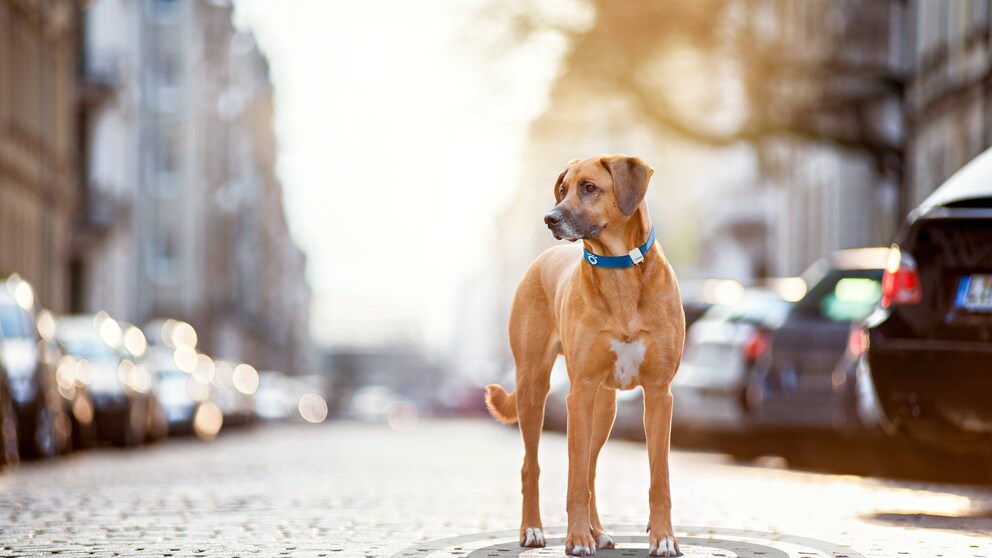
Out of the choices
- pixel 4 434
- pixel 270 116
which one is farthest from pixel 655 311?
pixel 270 116

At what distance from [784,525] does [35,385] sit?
1114 centimetres

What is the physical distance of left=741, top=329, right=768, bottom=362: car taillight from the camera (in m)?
16.7

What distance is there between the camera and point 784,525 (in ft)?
29.7

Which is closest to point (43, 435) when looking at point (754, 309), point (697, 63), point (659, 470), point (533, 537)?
point (754, 309)

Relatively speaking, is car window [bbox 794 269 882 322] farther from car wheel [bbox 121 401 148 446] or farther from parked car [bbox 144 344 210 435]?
parked car [bbox 144 344 210 435]

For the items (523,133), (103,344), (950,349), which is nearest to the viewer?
(950,349)

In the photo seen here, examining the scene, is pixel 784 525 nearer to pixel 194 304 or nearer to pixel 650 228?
pixel 650 228

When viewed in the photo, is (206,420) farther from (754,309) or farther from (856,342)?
(856,342)

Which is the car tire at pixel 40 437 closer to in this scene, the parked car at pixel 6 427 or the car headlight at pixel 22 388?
the car headlight at pixel 22 388

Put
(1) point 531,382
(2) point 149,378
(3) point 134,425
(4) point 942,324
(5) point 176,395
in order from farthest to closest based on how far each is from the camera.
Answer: (5) point 176,395 → (2) point 149,378 → (3) point 134,425 → (4) point 942,324 → (1) point 531,382

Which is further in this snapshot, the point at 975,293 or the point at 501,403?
the point at 975,293

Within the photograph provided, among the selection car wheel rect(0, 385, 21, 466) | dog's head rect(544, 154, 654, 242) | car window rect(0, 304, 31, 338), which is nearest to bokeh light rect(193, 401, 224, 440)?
car window rect(0, 304, 31, 338)

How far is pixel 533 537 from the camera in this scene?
24.5 ft

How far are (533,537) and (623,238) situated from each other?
4.49 ft
